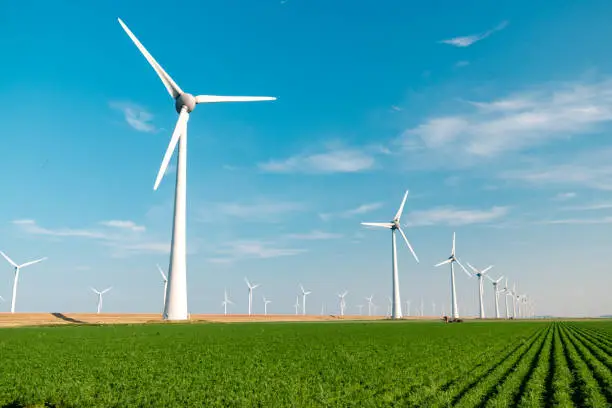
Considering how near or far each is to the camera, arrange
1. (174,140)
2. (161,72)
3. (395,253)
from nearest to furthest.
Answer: (174,140)
(161,72)
(395,253)

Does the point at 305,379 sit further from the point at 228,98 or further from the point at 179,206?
the point at 228,98

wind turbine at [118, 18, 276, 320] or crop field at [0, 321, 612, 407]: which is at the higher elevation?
wind turbine at [118, 18, 276, 320]

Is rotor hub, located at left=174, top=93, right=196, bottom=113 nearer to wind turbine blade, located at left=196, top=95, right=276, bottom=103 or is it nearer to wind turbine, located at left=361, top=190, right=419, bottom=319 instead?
wind turbine blade, located at left=196, top=95, right=276, bottom=103

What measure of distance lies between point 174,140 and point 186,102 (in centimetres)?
1365

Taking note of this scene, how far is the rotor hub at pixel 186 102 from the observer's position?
8425 cm

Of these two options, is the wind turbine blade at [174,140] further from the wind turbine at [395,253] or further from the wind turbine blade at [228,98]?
the wind turbine at [395,253]

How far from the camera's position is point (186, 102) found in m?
84.2

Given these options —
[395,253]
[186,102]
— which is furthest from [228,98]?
[395,253]

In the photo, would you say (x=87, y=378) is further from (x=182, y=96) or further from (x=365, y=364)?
(x=182, y=96)

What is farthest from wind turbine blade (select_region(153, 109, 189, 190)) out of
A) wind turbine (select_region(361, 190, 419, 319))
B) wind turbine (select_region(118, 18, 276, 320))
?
wind turbine (select_region(361, 190, 419, 319))

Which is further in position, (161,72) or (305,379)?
(161,72)

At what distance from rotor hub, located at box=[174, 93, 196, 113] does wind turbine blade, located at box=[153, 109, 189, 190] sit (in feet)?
3.40

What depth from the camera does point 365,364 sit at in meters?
28.5

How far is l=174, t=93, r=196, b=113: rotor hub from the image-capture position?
8425 centimetres
